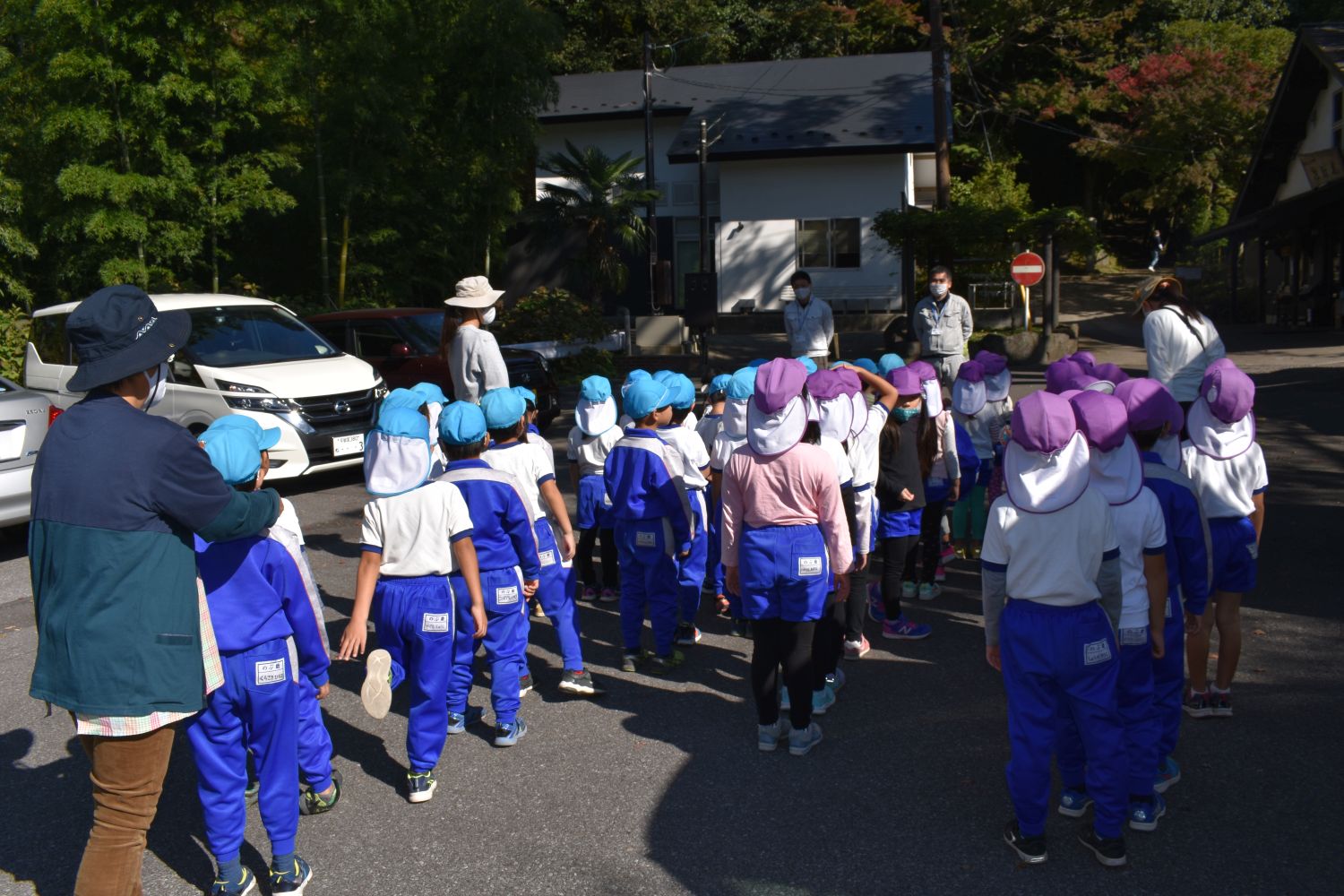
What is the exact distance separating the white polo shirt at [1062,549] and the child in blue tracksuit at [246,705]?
2496 millimetres

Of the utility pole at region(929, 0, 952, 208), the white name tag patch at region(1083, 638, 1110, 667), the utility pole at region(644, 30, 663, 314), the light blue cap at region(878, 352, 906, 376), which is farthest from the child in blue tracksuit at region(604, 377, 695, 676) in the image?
the utility pole at region(644, 30, 663, 314)

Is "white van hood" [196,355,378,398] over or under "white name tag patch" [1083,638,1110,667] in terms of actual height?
over

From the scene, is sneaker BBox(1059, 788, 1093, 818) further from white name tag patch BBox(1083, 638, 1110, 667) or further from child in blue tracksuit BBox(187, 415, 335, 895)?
child in blue tracksuit BBox(187, 415, 335, 895)

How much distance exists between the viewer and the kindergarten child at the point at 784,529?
4.57 m

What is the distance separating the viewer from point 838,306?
26641 mm

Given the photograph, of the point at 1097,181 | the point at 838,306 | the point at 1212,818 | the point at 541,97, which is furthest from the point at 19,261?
the point at 1097,181

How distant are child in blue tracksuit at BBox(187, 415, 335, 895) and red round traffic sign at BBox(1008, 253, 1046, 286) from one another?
15.5m

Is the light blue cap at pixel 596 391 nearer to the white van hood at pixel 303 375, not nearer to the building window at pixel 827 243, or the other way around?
the white van hood at pixel 303 375

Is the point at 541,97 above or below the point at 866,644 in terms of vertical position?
A: above

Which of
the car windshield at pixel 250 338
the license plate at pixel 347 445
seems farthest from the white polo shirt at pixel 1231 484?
the car windshield at pixel 250 338

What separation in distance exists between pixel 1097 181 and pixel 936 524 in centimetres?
3445

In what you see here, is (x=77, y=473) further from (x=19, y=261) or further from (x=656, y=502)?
(x=19, y=261)

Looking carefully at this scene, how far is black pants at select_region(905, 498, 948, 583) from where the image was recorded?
680cm

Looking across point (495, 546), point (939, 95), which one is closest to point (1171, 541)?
point (495, 546)
